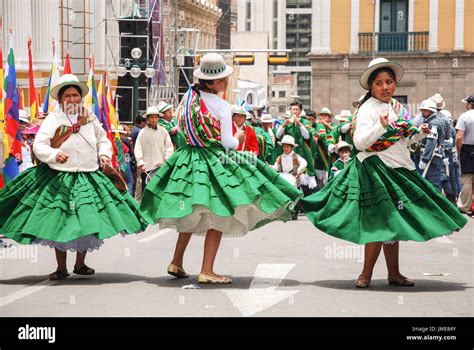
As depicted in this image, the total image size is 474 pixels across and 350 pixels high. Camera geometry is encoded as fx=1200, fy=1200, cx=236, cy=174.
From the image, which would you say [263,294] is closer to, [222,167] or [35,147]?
[222,167]

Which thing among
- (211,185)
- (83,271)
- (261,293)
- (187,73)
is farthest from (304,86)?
(261,293)

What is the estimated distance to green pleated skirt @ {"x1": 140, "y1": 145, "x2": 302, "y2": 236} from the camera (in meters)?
10.0

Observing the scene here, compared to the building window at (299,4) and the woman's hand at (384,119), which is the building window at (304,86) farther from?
the woman's hand at (384,119)

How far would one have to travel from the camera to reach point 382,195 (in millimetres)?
9875

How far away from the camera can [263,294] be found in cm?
955

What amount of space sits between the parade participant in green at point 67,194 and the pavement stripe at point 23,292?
0.26 meters

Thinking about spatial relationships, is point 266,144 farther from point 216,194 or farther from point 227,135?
point 216,194

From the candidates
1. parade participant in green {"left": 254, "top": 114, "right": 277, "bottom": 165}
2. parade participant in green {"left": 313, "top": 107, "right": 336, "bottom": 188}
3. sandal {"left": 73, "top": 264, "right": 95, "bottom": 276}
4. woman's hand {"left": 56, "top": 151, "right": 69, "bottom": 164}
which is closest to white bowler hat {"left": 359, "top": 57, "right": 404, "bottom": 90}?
woman's hand {"left": 56, "top": 151, "right": 69, "bottom": 164}

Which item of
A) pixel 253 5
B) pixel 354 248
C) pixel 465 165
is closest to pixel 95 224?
pixel 354 248

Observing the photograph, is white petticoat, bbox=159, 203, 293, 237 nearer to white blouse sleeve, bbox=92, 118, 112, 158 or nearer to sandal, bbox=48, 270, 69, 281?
white blouse sleeve, bbox=92, 118, 112, 158

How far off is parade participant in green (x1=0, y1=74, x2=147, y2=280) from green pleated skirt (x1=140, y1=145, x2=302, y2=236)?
1.11 ft

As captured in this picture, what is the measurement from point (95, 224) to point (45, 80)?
2377 cm

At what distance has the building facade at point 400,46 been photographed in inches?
2094

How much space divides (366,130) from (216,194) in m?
1.36
